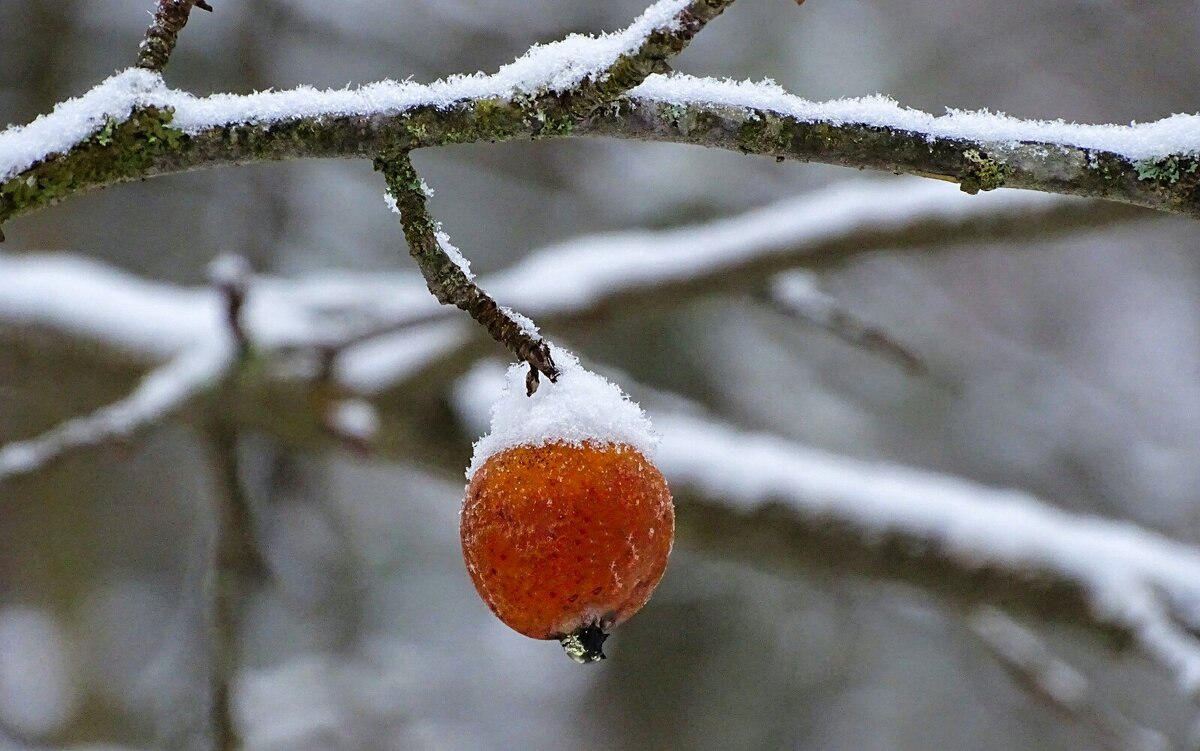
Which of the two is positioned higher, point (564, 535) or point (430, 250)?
point (430, 250)

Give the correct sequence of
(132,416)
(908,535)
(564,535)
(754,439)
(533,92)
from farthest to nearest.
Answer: (754,439), (908,535), (132,416), (564,535), (533,92)

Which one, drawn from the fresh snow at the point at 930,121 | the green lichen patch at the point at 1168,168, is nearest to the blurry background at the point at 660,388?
the fresh snow at the point at 930,121

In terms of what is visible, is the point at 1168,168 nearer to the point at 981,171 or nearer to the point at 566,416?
the point at 981,171

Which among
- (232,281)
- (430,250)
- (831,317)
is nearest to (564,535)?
(430,250)

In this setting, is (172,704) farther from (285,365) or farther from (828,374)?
(828,374)

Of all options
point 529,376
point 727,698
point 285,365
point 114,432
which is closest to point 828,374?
point 727,698

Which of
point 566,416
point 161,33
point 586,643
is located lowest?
point 586,643

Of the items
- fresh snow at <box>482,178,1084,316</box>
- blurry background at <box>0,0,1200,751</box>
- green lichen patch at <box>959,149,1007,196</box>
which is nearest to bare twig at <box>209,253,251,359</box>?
fresh snow at <box>482,178,1084,316</box>
